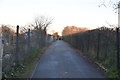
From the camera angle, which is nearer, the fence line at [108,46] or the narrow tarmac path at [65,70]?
the narrow tarmac path at [65,70]

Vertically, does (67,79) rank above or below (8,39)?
below

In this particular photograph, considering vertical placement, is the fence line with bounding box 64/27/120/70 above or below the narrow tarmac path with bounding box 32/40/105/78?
above

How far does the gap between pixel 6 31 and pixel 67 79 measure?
3342mm

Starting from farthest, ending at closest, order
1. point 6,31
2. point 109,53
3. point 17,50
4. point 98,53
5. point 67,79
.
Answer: point 98,53 → point 109,53 → point 17,50 → point 6,31 → point 67,79

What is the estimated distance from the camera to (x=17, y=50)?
9461 mm

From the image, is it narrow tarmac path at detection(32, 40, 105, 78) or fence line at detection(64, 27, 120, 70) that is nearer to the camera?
narrow tarmac path at detection(32, 40, 105, 78)

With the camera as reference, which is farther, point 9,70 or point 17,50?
point 17,50

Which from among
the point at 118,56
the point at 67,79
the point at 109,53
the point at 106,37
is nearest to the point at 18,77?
the point at 67,79

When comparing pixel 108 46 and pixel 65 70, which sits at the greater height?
pixel 108 46


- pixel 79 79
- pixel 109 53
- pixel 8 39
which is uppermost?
pixel 8 39

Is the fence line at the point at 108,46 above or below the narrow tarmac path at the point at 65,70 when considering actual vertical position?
above

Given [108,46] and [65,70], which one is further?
[108,46]

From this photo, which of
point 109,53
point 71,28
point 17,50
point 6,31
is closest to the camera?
point 6,31

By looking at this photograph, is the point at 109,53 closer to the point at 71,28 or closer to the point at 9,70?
the point at 9,70
